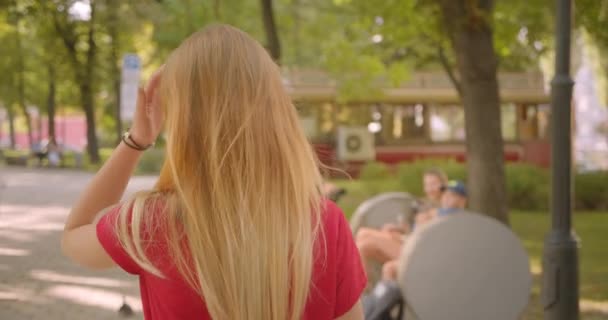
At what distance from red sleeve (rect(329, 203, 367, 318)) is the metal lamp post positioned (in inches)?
164

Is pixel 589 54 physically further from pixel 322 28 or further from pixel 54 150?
pixel 54 150

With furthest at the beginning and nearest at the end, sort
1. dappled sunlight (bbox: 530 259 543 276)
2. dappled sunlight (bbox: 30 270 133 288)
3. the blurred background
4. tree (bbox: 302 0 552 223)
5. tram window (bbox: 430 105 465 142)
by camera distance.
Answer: tram window (bbox: 430 105 465 142), tree (bbox: 302 0 552 223), dappled sunlight (bbox: 530 259 543 276), the blurred background, dappled sunlight (bbox: 30 270 133 288)

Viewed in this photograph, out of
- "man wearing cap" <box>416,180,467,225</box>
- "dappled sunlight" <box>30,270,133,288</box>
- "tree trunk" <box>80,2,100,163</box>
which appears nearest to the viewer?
"dappled sunlight" <box>30,270,133,288</box>

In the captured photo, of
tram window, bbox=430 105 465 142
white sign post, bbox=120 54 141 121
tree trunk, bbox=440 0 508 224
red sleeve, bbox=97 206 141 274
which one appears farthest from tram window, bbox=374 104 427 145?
red sleeve, bbox=97 206 141 274

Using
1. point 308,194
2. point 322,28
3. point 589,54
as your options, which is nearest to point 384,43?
point 322,28

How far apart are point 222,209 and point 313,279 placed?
232 millimetres

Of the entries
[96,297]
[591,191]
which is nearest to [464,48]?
[96,297]

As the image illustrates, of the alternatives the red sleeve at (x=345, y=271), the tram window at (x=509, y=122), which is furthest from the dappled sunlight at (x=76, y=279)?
the tram window at (x=509, y=122)

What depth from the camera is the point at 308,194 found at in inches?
69.7

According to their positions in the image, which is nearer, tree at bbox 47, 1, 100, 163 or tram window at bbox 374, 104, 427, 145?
tree at bbox 47, 1, 100, 163

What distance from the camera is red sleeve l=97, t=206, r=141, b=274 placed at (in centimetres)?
172

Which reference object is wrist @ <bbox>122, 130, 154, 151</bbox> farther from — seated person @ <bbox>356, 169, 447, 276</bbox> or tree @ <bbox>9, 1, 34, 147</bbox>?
seated person @ <bbox>356, 169, 447, 276</bbox>

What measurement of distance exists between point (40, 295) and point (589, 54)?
3781 centimetres

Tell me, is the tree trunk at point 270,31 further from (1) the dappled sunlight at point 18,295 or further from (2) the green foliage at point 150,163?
(1) the dappled sunlight at point 18,295
